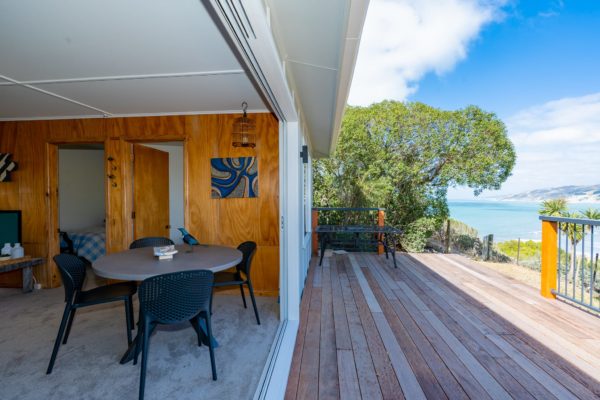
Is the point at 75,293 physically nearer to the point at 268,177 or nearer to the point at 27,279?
the point at 268,177

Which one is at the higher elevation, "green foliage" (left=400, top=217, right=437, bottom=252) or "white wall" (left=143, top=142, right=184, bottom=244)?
"white wall" (left=143, top=142, right=184, bottom=244)

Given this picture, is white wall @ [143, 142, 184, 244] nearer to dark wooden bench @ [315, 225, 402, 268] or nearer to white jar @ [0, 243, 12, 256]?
white jar @ [0, 243, 12, 256]

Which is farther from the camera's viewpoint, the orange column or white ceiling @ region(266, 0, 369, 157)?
the orange column

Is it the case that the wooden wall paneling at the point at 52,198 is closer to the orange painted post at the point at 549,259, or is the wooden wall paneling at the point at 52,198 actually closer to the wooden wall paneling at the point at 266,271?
the wooden wall paneling at the point at 266,271

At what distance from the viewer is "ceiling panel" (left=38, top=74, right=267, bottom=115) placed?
8.13 feet

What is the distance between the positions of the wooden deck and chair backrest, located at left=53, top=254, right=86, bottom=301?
162cm

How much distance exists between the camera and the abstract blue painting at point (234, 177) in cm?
336

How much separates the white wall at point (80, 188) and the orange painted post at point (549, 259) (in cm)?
721

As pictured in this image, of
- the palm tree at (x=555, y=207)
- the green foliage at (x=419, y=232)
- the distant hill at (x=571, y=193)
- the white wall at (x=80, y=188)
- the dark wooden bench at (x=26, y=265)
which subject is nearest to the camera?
the dark wooden bench at (x=26, y=265)

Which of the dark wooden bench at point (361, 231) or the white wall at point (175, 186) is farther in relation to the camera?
the white wall at point (175, 186)

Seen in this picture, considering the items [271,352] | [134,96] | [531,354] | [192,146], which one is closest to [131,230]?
[192,146]

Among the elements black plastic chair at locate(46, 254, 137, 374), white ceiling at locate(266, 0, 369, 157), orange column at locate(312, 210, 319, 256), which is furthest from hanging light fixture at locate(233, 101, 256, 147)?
orange column at locate(312, 210, 319, 256)

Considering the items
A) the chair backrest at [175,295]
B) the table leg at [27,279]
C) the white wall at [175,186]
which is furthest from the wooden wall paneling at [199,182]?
the white wall at [175,186]

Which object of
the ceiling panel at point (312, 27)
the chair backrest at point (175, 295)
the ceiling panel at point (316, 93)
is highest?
the ceiling panel at point (316, 93)
